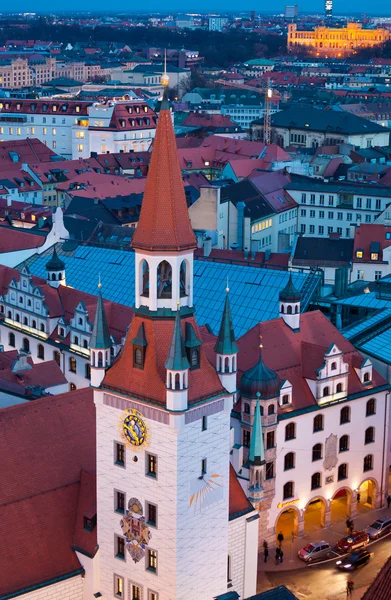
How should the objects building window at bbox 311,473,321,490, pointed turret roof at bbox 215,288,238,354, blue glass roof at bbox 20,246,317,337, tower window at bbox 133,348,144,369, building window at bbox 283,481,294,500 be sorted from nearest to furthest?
tower window at bbox 133,348,144,369
pointed turret roof at bbox 215,288,238,354
building window at bbox 283,481,294,500
building window at bbox 311,473,321,490
blue glass roof at bbox 20,246,317,337

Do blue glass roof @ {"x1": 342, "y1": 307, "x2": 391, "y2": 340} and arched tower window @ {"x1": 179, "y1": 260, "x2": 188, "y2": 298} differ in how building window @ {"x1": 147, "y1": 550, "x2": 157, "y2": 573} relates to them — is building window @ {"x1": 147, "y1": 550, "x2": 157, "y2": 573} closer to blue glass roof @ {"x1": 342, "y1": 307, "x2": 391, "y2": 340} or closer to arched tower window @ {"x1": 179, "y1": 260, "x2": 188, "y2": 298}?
arched tower window @ {"x1": 179, "y1": 260, "x2": 188, "y2": 298}

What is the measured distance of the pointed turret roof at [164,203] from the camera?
162 ft

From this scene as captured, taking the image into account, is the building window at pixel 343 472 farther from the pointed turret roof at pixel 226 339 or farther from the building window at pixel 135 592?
the pointed turret roof at pixel 226 339

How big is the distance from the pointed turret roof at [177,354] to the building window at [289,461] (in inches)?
995

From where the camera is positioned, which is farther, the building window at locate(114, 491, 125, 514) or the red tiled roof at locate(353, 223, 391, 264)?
the red tiled roof at locate(353, 223, 391, 264)

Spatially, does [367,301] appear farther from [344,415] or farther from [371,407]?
[344,415]

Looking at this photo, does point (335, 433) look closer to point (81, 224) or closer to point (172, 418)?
point (172, 418)

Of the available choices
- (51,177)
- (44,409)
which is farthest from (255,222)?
(44,409)

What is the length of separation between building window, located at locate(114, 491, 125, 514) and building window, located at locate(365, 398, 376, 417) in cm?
2852

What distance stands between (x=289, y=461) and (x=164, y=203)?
27116mm

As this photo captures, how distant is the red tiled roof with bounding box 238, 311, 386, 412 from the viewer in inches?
2859

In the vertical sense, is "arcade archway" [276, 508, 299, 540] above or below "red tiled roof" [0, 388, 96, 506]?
below

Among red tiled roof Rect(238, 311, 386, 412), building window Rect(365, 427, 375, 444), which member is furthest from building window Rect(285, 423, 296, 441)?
building window Rect(365, 427, 375, 444)

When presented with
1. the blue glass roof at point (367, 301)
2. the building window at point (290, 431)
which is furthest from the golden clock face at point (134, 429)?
the blue glass roof at point (367, 301)
